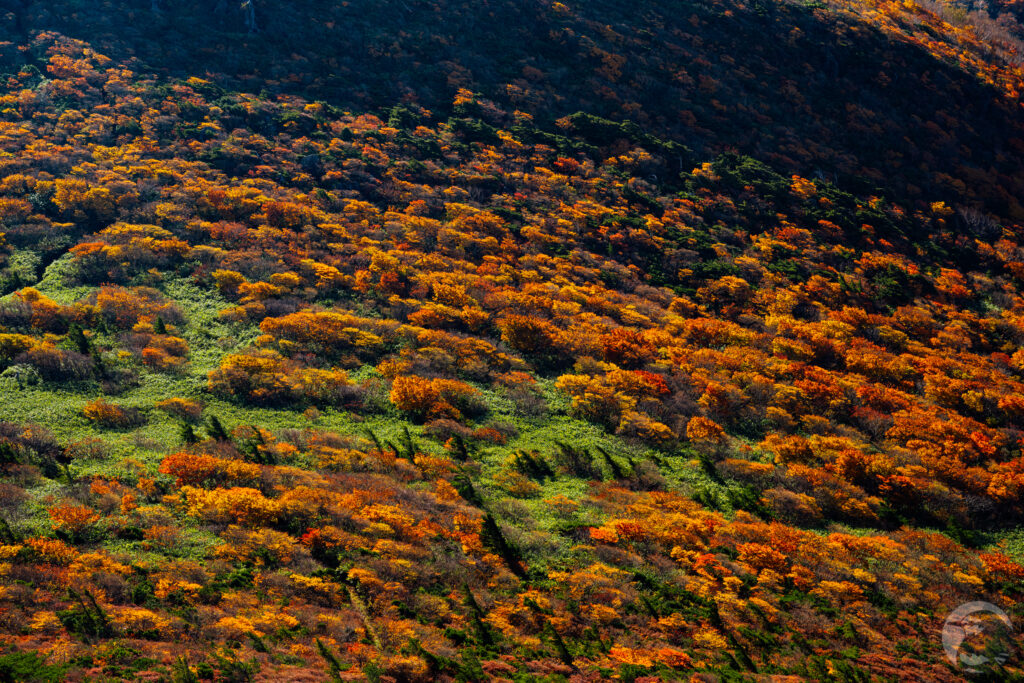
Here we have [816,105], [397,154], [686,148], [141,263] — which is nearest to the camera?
[141,263]

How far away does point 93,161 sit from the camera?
4456 cm

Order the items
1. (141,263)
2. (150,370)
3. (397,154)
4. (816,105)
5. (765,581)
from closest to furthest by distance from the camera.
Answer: (765,581) → (150,370) → (141,263) → (397,154) → (816,105)

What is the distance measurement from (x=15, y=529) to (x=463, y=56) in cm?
6031

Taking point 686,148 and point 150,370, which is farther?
point 686,148

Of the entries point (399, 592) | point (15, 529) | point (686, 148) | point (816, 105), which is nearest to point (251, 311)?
point (15, 529)

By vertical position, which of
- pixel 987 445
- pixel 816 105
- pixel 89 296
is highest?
pixel 816 105

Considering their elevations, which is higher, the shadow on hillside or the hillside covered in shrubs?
the shadow on hillside

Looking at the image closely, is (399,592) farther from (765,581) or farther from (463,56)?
(463,56)

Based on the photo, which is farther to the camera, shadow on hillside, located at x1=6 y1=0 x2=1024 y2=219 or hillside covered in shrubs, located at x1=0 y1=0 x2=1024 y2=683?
shadow on hillside, located at x1=6 y1=0 x2=1024 y2=219

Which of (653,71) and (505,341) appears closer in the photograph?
(505,341)

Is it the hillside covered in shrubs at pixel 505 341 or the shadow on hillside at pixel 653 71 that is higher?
the shadow on hillside at pixel 653 71

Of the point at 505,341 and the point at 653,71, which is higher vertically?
the point at 653,71

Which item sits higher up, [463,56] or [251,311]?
[463,56]

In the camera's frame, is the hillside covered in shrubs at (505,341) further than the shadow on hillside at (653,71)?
No
